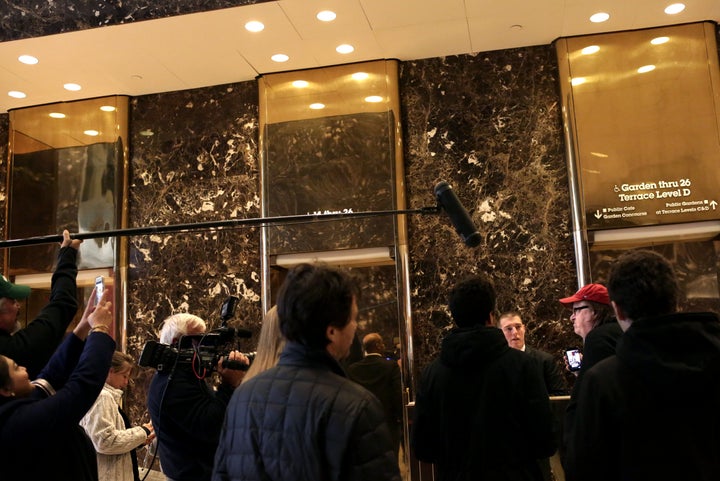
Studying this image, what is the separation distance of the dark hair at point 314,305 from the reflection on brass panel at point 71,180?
18.3 ft

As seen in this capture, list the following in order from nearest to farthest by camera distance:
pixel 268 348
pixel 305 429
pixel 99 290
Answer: pixel 305 429 → pixel 268 348 → pixel 99 290

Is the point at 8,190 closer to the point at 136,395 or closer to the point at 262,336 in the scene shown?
the point at 136,395

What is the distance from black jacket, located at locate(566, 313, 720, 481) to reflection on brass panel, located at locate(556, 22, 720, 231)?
428 centimetres

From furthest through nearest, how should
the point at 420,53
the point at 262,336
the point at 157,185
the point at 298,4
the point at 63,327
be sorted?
the point at 157,185 → the point at 420,53 → the point at 298,4 → the point at 63,327 → the point at 262,336

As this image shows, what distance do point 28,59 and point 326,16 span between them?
2.78m

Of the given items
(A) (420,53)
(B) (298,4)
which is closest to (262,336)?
(B) (298,4)

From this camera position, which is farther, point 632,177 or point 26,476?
point 632,177

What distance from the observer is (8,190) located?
736 cm

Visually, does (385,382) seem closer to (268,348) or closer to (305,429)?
(268,348)

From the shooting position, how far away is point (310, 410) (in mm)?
1841

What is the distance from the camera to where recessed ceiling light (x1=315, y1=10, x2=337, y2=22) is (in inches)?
229

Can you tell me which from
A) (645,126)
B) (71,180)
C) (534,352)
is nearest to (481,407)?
(534,352)

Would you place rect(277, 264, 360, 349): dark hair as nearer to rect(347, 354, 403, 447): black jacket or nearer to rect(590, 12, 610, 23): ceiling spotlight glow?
rect(347, 354, 403, 447): black jacket

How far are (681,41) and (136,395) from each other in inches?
236
